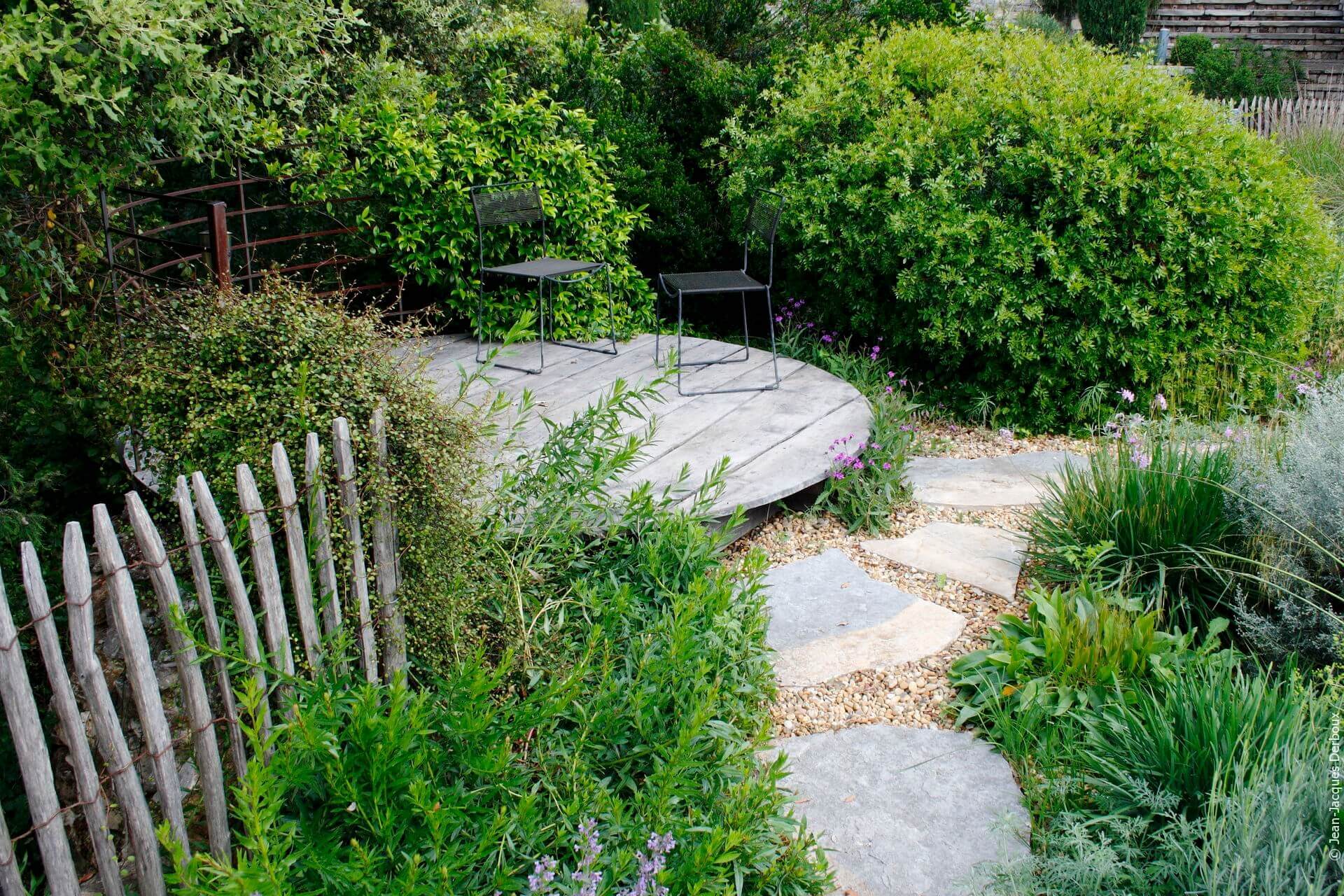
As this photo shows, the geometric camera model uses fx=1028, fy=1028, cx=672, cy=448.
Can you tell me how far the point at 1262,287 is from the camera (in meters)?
5.32

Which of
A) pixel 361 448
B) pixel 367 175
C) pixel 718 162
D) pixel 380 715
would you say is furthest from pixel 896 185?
pixel 380 715

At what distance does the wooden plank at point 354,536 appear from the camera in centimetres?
238

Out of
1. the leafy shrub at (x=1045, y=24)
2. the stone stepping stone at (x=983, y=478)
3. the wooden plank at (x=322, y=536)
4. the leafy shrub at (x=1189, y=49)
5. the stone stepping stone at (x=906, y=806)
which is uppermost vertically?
the leafy shrub at (x=1045, y=24)

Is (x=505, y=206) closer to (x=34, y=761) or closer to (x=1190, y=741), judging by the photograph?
(x=34, y=761)

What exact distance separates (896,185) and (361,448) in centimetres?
376

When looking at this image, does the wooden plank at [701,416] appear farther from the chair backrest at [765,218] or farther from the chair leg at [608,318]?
the chair leg at [608,318]

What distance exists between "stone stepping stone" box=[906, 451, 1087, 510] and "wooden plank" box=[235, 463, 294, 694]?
3006 millimetres

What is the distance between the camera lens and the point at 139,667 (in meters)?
1.98

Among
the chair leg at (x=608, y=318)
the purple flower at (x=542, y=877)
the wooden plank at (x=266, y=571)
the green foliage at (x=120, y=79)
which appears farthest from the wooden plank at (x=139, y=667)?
the chair leg at (x=608, y=318)

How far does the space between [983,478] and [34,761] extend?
3.97 m

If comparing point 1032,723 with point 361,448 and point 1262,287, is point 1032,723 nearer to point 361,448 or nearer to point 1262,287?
point 361,448

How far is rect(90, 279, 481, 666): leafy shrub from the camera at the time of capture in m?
2.51

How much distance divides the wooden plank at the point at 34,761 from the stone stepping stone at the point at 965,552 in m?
2.92

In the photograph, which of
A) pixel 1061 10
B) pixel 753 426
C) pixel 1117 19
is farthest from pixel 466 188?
pixel 1061 10
